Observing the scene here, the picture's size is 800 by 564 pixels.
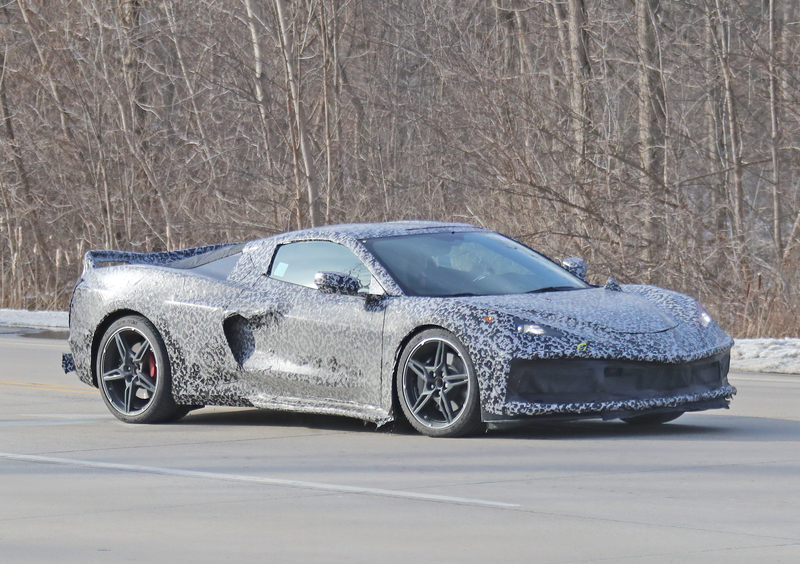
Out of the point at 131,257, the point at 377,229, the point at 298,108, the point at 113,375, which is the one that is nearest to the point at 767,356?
the point at 377,229

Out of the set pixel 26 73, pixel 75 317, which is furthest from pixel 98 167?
pixel 75 317

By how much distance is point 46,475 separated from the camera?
741cm

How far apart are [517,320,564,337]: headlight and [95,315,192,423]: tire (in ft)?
9.47

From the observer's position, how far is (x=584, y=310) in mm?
8391

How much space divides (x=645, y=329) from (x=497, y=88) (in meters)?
13.8

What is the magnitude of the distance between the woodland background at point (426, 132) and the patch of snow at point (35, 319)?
3.02 metres

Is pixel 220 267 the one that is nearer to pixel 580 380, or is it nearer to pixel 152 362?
pixel 152 362

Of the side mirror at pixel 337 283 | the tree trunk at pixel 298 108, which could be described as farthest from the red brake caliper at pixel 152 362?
the tree trunk at pixel 298 108

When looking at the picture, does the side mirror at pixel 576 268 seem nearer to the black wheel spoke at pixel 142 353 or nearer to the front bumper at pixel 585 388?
the front bumper at pixel 585 388

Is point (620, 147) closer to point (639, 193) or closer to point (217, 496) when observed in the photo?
point (639, 193)

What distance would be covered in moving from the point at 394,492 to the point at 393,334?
2.08 m

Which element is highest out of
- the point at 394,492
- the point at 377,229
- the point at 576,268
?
the point at 377,229

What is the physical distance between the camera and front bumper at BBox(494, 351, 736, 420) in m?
8.08

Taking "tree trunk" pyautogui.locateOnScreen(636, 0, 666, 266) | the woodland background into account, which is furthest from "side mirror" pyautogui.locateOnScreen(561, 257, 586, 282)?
"tree trunk" pyautogui.locateOnScreen(636, 0, 666, 266)
